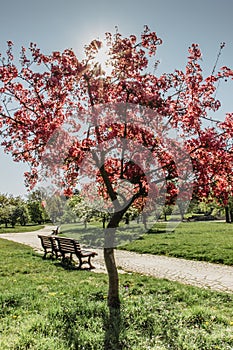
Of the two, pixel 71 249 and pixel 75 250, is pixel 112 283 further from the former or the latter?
pixel 71 249

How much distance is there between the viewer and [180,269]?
8.82m

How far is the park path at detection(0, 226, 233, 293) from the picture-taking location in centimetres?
720

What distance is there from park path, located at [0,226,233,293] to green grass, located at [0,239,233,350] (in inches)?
41.4

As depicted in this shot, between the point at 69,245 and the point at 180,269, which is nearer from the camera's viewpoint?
the point at 180,269

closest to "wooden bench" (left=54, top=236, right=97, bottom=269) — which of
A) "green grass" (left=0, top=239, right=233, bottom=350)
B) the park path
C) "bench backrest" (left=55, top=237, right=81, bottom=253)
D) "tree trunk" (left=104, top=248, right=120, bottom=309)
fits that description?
"bench backrest" (left=55, top=237, right=81, bottom=253)

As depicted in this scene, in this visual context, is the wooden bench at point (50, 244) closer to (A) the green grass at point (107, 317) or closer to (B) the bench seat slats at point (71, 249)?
(B) the bench seat slats at point (71, 249)

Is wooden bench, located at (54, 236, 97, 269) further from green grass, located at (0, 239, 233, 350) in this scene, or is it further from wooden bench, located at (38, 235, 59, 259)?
green grass, located at (0, 239, 233, 350)

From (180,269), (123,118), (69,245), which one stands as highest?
(123,118)

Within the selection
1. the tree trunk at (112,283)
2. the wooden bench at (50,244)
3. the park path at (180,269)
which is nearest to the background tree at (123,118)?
the tree trunk at (112,283)

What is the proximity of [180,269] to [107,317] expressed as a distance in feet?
16.3

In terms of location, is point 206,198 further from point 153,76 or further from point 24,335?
point 24,335

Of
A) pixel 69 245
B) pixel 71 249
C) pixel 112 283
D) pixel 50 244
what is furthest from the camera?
pixel 50 244

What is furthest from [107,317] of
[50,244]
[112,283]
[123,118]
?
[50,244]

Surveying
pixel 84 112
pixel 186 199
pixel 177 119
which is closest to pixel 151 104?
pixel 177 119
